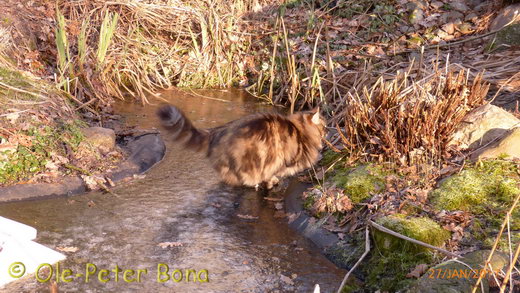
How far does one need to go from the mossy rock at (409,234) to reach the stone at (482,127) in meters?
1.41

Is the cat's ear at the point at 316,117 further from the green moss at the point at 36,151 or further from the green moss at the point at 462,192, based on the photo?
the green moss at the point at 36,151

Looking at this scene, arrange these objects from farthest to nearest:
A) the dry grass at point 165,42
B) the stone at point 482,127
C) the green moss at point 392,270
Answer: the dry grass at point 165,42 < the stone at point 482,127 < the green moss at point 392,270

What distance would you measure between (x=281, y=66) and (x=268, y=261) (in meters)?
5.56

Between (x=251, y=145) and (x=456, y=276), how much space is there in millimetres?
2698

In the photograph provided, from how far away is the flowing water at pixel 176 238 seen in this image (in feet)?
14.5

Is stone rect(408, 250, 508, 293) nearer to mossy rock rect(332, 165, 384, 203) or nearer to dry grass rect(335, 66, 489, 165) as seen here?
mossy rock rect(332, 165, 384, 203)

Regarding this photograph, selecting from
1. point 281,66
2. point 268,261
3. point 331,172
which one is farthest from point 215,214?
point 281,66

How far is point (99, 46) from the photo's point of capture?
8695 millimetres

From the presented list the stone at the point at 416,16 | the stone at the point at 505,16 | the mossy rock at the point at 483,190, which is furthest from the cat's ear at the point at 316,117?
the stone at the point at 416,16

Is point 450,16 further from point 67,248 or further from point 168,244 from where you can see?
point 67,248

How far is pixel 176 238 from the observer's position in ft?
16.8

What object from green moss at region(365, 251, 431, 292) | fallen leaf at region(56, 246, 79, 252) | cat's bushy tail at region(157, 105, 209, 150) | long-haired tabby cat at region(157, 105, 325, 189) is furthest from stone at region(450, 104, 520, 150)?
fallen leaf at region(56, 246, 79, 252)

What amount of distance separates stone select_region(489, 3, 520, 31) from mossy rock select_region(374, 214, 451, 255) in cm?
560

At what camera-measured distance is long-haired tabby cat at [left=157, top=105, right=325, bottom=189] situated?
5.77 meters
